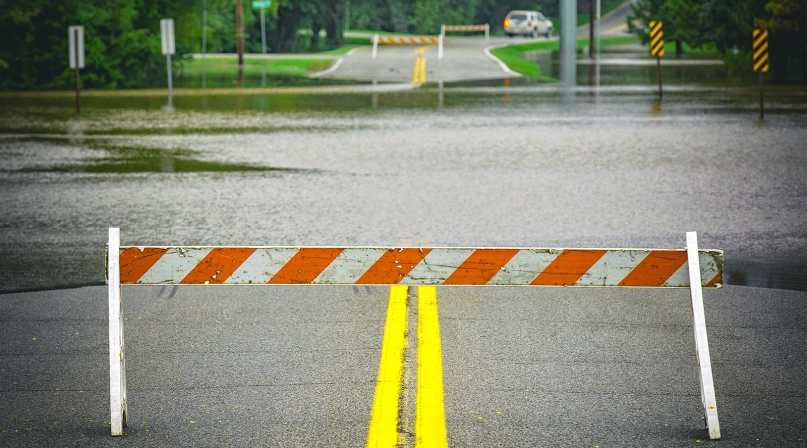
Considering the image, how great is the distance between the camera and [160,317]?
6.77 metres

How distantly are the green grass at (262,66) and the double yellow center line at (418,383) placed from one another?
105 ft

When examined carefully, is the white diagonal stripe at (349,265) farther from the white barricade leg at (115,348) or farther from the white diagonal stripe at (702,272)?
the white diagonal stripe at (702,272)

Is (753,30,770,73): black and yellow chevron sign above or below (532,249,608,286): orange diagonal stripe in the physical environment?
above

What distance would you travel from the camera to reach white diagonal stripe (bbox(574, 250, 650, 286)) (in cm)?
495

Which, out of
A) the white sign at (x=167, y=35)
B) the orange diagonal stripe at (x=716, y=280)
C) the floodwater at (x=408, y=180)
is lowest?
the floodwater at (x=408, y=180)

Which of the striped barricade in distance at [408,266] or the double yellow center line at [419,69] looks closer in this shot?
the striped barricade in distance at [408,266]

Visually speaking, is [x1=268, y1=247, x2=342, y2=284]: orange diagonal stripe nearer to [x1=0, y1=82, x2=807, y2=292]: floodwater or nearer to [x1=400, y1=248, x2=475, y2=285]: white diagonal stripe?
[x1=400, y1=248, x2=475, y2=285]: white diagonal stripe

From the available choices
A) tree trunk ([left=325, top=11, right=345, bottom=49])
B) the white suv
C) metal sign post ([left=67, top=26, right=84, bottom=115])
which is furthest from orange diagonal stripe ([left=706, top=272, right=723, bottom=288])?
the white suv

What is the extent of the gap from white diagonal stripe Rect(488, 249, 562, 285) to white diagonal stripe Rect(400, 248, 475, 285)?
0.19 meters

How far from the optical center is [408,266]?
505cm

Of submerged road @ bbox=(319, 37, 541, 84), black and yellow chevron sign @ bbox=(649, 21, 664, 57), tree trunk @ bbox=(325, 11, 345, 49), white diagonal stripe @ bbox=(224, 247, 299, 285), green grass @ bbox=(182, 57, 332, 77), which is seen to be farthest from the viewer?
tree trunk @ bbox=(325, 11, 345, 49)

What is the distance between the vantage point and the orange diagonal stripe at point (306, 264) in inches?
198

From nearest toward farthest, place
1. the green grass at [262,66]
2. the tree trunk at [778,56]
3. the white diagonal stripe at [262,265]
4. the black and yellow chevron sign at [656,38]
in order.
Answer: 1. the white diagonal stripe at [262,265]
2. the black and yellow chevron sign at [656,38]
3. the tree trunk at [778,56]
4. the green grass at [262,66]

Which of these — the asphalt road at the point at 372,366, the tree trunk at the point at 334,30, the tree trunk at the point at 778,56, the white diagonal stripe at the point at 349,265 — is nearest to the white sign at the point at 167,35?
the tree trunk at the point at 778,56
